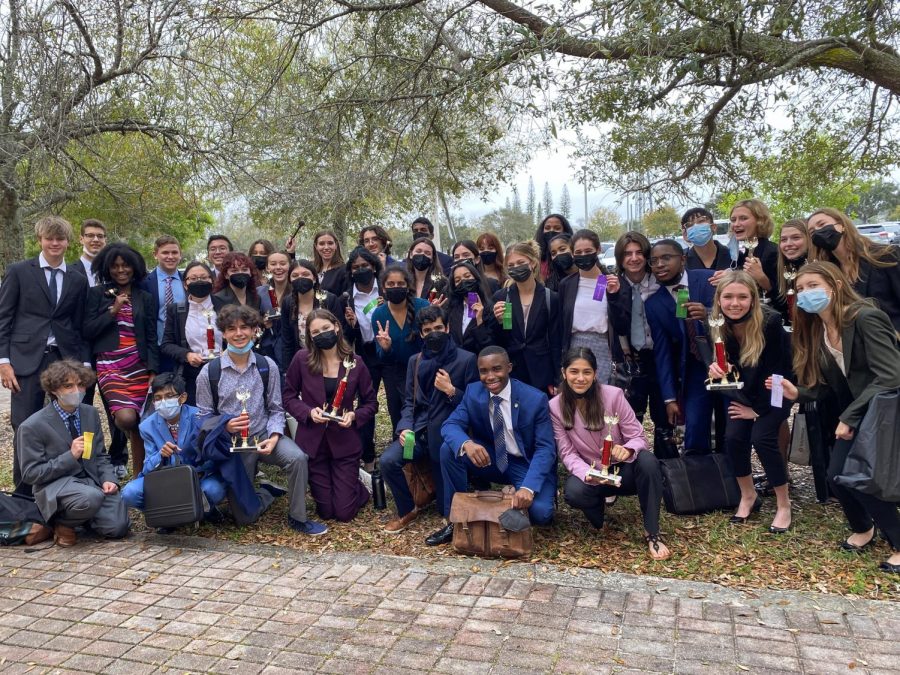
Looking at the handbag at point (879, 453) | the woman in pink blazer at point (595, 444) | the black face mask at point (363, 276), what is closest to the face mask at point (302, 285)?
the black face mask at point (363, 276)

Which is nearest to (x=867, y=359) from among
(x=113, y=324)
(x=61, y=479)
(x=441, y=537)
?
(x=441, y=537)

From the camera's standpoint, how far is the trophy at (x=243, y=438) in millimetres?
5379

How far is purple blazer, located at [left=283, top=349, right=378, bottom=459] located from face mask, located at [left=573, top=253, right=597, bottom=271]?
205 centimetres

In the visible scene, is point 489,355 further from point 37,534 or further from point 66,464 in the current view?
point 37,534

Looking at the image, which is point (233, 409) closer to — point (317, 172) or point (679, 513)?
point (679, 513)

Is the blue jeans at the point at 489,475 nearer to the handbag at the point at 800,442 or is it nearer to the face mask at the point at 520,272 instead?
the face mask at the point at 520,272

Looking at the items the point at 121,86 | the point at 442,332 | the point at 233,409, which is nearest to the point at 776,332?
the point at 442,332

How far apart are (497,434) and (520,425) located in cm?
19

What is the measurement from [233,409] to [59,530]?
1.55 meters

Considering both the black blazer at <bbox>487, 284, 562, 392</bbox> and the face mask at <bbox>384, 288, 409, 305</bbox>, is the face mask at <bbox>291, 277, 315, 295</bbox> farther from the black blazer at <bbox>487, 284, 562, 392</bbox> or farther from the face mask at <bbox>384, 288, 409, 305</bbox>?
the black blazer at <bbox>487, 284, 562, 392</bbox>

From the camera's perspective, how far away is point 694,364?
5.82 metres

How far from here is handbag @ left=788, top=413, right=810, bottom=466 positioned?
586 cm

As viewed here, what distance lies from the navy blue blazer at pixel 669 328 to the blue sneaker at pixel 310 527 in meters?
3.02

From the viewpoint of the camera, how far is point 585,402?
5.27 m
